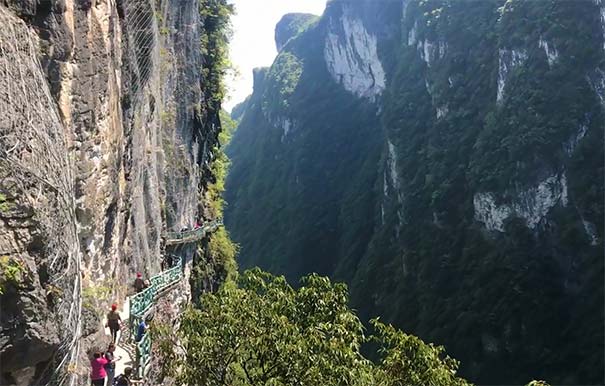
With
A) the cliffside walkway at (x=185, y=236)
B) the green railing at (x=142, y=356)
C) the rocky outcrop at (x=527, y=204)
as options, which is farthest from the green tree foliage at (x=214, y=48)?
the rocky outcrop at (x=527, y=204)

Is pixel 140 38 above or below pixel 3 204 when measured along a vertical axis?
above

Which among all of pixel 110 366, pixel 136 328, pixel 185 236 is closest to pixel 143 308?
pixel 136 328

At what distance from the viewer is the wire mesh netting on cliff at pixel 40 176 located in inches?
256

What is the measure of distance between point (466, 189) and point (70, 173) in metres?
50.4

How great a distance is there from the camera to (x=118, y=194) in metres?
12.5

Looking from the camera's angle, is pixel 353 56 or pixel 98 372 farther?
pixel 353 56

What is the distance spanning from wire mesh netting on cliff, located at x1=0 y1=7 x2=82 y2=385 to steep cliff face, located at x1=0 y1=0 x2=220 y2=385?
16 mm

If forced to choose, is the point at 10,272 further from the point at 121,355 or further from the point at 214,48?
the point at 214,48

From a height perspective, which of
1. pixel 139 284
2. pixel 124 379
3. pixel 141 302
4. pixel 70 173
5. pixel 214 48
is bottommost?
pixel 139 284

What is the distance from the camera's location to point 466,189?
55.4 meters

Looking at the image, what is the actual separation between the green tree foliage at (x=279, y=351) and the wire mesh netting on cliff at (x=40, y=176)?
5.58ft

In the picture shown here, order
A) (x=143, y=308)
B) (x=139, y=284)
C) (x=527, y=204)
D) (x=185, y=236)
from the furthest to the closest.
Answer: (x=527, y=204) < (x=185, y=236) < (x=139, y=284) < (x=143, y=308)

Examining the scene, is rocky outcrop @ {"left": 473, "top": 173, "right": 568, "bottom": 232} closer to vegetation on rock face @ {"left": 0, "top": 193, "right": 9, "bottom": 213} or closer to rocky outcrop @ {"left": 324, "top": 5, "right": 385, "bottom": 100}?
rocky outcrop @ {"left": 324, "top": 5, "right": 385, "bottom": 100}

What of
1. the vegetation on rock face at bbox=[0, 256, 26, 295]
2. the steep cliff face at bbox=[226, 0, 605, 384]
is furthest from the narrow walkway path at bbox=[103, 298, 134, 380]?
the steep cliff face at bbox=[226, 0, 605, 384]
